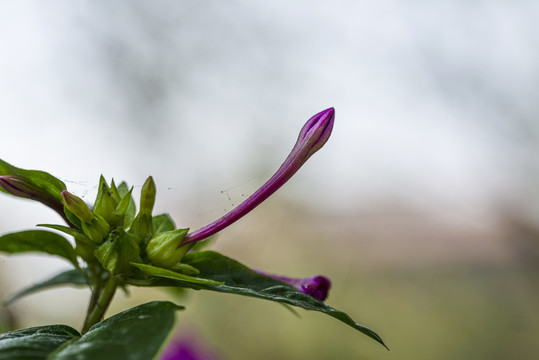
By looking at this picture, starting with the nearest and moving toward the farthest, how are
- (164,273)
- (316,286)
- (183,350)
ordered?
(164,273) → (316,286) → (183,350)

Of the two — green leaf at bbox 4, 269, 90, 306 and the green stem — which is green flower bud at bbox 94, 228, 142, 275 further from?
green leaf at bbox 4, 269, 90, 306

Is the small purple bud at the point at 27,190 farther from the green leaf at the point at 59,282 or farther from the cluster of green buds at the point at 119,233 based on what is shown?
the green leaf at the point at 59,282

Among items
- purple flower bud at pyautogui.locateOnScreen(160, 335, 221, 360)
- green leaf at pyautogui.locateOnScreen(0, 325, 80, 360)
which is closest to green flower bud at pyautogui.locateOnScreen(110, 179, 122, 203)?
green leaf at pyautogui.locateOnScreen(0, 325, 80, 360)

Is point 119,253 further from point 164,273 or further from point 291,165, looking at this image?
point 291,165

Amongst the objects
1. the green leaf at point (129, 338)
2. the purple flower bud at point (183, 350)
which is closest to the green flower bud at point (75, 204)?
the green leaf at point (129, 338)

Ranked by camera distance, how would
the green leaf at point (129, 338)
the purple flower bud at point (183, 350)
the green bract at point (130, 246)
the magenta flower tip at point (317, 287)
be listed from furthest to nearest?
the purple flower bud at point (183, 350), the magenta flower tip at point (317, 287), the green bract at point (130, 246), the green leaf at point (129, 338)

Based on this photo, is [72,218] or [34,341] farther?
[72,218]

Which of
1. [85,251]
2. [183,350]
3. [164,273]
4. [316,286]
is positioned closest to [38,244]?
[85,251]
